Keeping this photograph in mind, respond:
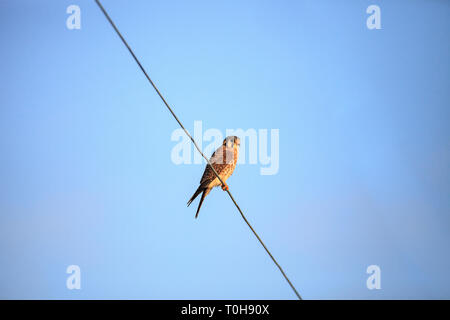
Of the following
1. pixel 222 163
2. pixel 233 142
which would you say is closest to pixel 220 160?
pixel 222 163

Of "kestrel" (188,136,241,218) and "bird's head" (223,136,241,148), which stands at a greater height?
"bird's head" (223,136,241,148)

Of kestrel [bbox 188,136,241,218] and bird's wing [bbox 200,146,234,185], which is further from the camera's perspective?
bird's wing [bbox 200,146,234,185]

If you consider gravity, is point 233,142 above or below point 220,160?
above

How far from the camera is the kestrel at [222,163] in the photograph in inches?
249

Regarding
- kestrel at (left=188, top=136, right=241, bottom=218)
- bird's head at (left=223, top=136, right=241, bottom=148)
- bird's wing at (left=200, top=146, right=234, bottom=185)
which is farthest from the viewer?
bird's head at (left=223, top=136, right=241, bottom=148)

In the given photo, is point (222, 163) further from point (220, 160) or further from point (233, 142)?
point (233, 142)

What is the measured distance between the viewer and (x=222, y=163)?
6.68 metres

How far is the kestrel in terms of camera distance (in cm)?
632

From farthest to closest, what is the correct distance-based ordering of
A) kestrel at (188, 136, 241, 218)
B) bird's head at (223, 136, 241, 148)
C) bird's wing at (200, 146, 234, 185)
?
bird's head at (223, 136, 241, 148) → bird's wing at (200, 146, 234, 185) → kestrel at (188, 136, 241, 218)
